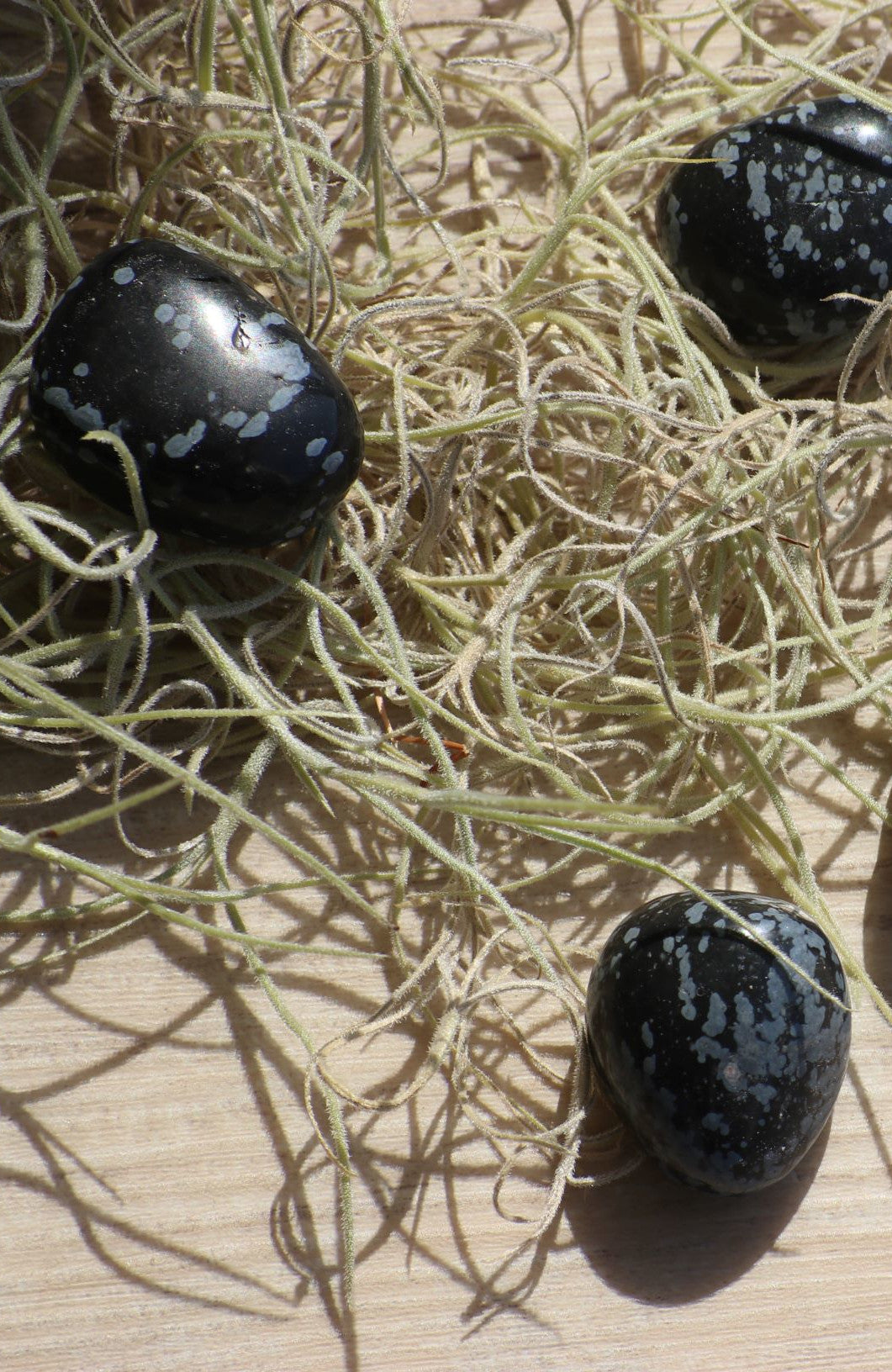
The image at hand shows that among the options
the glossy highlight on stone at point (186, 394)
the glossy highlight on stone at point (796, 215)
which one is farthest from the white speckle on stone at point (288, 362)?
the glossy highlight on stone at point (796, 215)

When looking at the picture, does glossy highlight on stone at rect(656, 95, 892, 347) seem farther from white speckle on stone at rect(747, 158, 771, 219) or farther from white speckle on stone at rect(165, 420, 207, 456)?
white speckle on stone at rect(165, 420, 207, 456)

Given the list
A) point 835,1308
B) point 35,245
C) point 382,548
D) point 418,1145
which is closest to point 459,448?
point 382,548

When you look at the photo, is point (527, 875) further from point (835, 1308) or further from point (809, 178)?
point (809, 178)

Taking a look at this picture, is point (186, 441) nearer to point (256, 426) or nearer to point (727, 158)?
point (256, 426)

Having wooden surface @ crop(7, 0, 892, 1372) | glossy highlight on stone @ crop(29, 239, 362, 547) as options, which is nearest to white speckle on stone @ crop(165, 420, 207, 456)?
glossy highlight on stone @ crop(29, 239, 362, 547)

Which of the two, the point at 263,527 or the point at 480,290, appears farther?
the point at 480,290

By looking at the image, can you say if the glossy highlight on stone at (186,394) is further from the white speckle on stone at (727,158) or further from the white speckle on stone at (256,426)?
the white speckle on stone at (727,158)

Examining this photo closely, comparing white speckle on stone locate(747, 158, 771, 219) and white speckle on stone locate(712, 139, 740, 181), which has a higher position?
white speckle on stone locate(712, 139, 740, 181)
